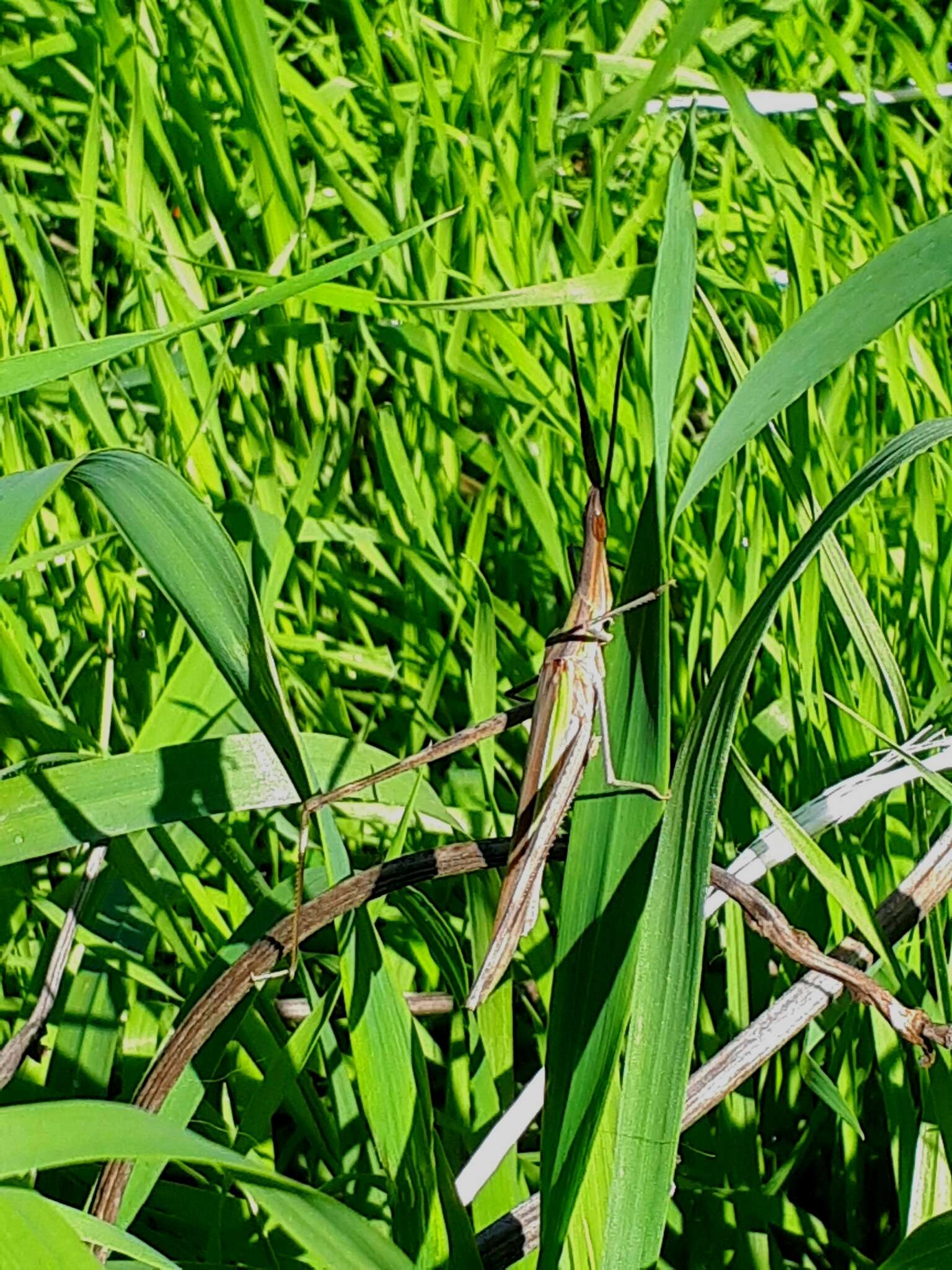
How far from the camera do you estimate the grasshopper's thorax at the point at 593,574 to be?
81 cm

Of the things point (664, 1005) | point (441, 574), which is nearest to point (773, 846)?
point (664, 1005)

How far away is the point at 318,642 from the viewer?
1.24 m

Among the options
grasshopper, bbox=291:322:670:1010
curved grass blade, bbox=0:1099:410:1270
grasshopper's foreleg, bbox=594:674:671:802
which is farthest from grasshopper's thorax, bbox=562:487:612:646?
curved grass blade, bbox=0:1099:410:1270

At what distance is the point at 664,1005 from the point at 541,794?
182 millimetres

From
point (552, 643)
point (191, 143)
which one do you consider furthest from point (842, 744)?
point (191, 143)

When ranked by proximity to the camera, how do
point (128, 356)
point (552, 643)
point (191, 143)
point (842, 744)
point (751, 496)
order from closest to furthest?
1. point (552, 643)
2. point (842, 744)
3. point (751, 496)
4. point (128, 356)
5. point (191, 143)

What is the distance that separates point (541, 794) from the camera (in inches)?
28.3

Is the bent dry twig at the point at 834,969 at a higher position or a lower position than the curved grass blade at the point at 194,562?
lower

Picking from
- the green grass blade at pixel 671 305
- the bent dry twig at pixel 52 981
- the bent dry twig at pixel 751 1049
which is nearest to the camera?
the green grass blade at pixel 671 305

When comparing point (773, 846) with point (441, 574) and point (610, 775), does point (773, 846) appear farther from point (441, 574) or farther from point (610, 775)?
point (441, 574)

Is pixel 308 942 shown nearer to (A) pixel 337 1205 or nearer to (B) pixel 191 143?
(A) pixel 337 1205

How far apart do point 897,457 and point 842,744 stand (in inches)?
17.2

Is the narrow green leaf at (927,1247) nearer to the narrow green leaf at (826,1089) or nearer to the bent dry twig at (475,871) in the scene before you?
the bent dry twig at (475,871)

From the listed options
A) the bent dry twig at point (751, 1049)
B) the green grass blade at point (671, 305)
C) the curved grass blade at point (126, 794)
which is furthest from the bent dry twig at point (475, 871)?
the green grass blade at point (671, 305)
